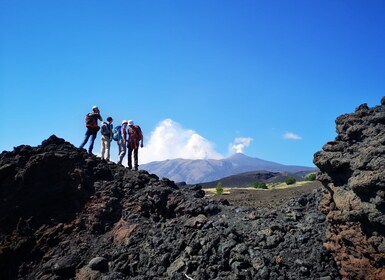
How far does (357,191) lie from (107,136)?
1128 cm

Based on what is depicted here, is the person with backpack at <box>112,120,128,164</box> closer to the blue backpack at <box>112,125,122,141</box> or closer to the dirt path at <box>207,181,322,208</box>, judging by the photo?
the blue backpack at <box>112,125,122,141</box>

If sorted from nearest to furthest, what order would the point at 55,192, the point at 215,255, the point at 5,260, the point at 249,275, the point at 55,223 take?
1. the point at 249,275
2. the point at 215,255
3. the point at 5,260
4. the point at 55,223
5. the point at 55,192

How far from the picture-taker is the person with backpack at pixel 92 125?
15.1m

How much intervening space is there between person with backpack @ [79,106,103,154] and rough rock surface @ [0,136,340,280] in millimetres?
1036

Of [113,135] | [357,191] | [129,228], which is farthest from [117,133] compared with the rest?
[357,191]

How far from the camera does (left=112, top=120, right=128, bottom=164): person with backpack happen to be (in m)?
15.4

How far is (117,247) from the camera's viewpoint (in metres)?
10.0

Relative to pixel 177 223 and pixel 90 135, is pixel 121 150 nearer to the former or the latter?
pixel 90 135

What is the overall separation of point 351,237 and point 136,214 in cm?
643

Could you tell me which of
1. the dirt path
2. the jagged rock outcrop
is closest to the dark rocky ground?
the jagged rock outcrop

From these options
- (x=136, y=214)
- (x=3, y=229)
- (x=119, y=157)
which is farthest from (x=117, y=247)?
(x=119, y=157)

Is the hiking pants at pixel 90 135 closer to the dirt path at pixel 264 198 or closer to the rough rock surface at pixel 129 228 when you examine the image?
the rough rock surface at pixel 129 228

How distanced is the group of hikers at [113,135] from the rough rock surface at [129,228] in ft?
4.10

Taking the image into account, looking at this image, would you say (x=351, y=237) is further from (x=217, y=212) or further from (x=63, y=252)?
(x=63, y=252)
